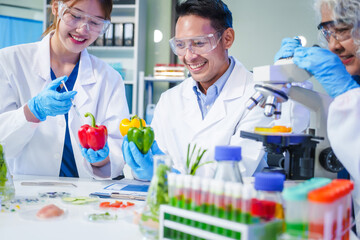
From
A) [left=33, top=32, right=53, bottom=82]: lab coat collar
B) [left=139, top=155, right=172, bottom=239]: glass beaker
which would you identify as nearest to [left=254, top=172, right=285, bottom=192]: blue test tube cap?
[left=139, top=155, right=172, bottom=239]: glass beaker

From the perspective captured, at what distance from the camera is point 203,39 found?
1847 mm

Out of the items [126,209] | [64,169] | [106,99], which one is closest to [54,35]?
[106,99]

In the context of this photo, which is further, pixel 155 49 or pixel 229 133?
pixel 155 49

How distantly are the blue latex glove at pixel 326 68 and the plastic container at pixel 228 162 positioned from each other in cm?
53

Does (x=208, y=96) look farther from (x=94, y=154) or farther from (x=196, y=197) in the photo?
(x=196, y=197)

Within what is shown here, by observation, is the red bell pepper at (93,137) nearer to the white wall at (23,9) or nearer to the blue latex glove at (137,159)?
the blue latex glove at (137,159)

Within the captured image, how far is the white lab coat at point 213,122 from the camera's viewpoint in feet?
5.93

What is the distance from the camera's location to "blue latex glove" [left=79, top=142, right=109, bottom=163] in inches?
69.1

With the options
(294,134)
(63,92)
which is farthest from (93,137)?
(294,134)

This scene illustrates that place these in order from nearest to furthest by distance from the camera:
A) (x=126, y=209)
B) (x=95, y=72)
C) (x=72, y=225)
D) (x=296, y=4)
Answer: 1. (x=72, y=225)
2. (x=126, y=209)
3. (x=95, y=72)
4. (x=296, y=4)

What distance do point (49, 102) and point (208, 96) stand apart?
2.84 feet

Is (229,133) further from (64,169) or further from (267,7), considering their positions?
(267,7)

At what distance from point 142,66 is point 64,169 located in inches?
120

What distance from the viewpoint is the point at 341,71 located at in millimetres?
1285
